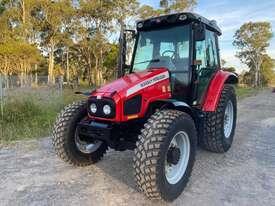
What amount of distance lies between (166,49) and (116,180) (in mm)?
2106

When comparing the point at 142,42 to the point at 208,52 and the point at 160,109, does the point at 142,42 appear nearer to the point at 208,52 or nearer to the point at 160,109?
the point at 208,52

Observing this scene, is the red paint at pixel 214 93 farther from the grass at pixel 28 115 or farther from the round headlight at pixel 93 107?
the grass at pixel 28 115

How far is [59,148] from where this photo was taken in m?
5.27

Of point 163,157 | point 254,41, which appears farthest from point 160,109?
point 254,41

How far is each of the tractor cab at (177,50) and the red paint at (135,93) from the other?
33 cm

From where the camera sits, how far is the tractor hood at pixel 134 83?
465cm

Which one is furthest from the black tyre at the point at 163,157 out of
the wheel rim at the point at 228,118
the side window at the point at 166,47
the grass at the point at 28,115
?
the grass at the point at 28,115

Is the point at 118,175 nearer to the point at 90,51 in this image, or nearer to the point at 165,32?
the point at 165,32

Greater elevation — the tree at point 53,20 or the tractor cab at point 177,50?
the tree at point 53,20

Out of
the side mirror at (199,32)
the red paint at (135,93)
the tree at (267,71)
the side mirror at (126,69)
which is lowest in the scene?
the tree at (267,71)

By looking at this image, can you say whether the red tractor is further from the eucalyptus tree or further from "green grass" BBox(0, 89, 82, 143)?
the eucalyptus tree

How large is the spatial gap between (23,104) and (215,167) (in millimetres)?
7446

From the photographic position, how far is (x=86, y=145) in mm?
5605

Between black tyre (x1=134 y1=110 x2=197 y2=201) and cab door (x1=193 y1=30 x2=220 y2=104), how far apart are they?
1.25 metres
